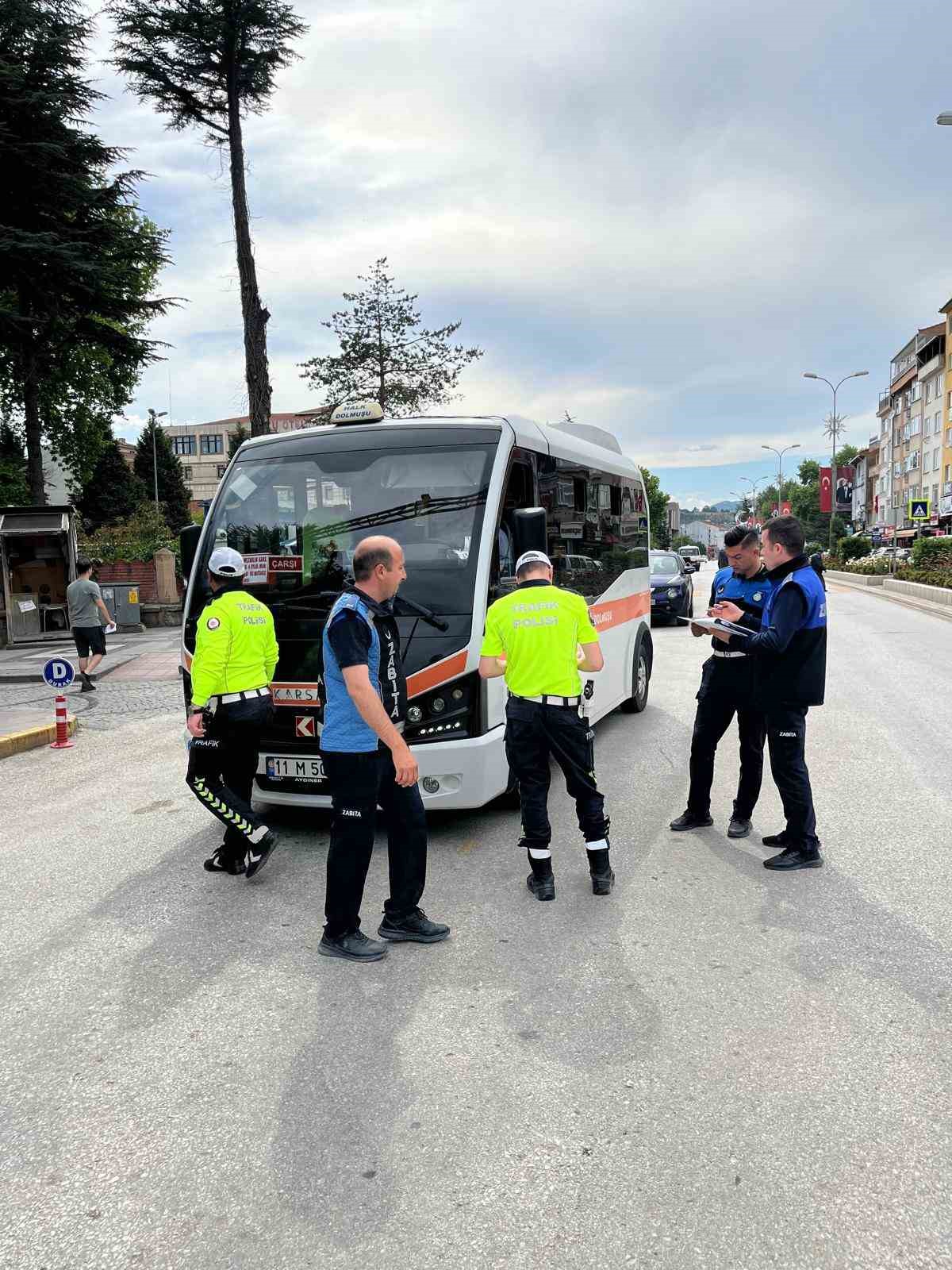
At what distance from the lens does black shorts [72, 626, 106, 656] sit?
42.2 feet

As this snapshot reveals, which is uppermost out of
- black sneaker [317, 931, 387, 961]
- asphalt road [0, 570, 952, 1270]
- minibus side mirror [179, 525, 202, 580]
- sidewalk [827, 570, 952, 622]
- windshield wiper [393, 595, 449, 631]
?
minibus side mirror [179, 525, 202, 580]

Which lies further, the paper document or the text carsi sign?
the text carsi sign

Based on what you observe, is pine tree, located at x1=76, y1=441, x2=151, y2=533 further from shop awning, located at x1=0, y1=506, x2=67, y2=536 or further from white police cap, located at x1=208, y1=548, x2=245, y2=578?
white police cap, located at x1=208, y1=548, x2=245, y2=578

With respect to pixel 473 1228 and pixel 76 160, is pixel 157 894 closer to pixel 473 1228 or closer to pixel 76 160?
pixel 473 1228

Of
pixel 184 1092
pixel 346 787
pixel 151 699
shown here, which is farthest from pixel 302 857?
pixel 151 699

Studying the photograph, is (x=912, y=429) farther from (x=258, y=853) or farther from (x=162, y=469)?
(x=258, y=853)

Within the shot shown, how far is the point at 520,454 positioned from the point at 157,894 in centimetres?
354

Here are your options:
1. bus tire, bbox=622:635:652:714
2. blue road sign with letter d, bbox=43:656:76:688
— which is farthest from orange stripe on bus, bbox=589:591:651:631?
blue road sign with letter d, bbox=43:656:76:688

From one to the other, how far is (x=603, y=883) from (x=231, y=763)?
215 cm

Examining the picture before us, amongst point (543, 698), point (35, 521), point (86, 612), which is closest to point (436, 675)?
point (543, 698)

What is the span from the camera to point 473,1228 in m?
2.39

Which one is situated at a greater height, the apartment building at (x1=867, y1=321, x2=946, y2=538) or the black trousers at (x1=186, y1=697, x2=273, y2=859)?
the apartment building at (x1=867, y1=321, x2=946, y2=538)

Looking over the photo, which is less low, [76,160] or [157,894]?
[76,160]

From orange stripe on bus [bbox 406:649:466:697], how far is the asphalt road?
1.00 metres
